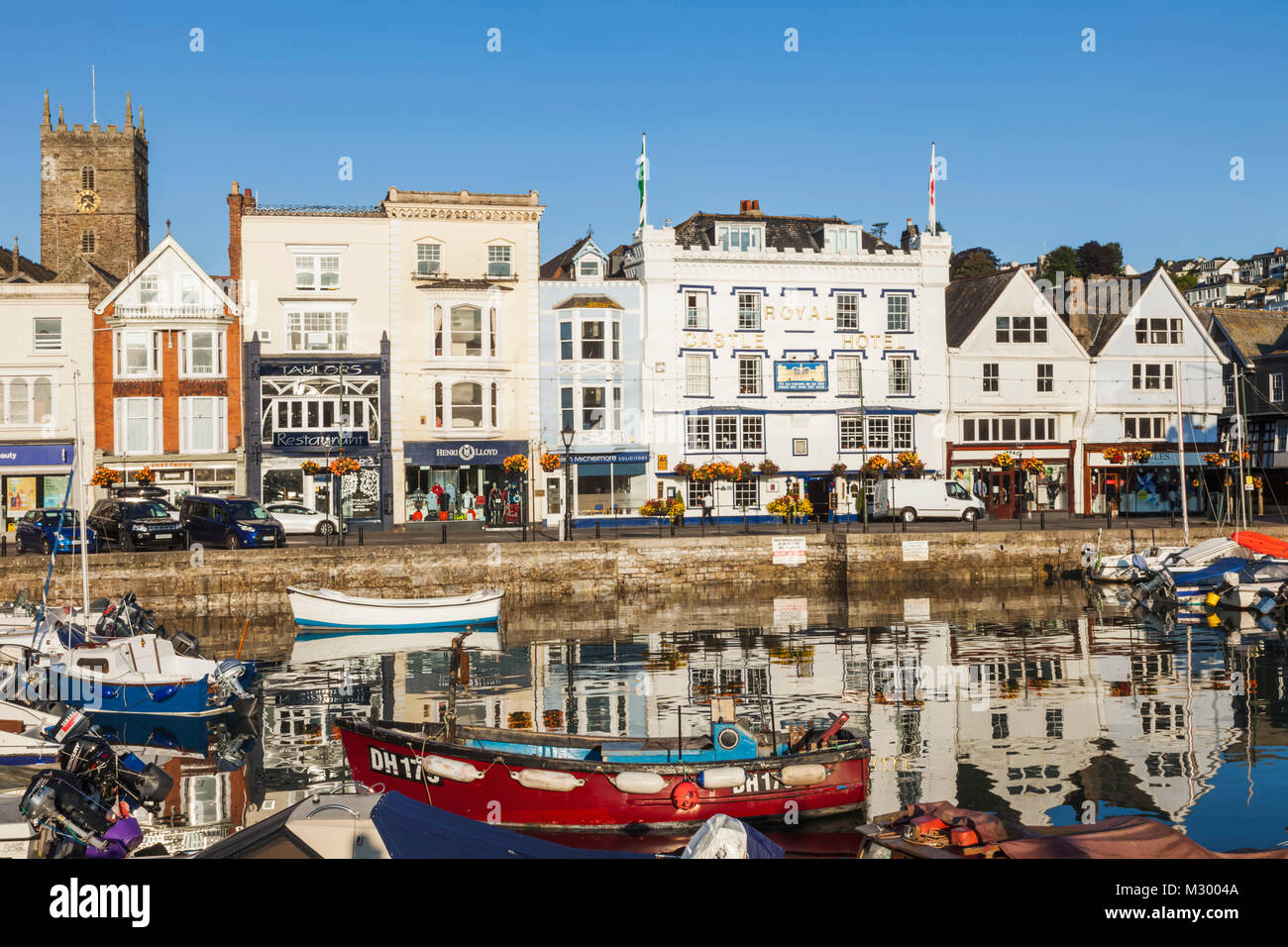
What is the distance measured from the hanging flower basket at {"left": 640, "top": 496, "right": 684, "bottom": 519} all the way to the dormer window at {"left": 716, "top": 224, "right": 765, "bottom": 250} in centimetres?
1375

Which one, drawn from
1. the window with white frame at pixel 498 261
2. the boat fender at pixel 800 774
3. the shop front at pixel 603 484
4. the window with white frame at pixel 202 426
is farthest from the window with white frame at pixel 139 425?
the boat fender at pixel 800 774

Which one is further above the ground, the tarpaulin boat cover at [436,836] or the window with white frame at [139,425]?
the window with white frame at [139,425]

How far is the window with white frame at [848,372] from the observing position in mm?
59781

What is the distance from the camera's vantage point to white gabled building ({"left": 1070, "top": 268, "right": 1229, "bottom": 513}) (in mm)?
62344

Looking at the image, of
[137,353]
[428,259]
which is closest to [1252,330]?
[428,259]

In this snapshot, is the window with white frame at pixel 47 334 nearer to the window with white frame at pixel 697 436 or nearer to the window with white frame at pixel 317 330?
the window with white frame at pixel 317 330

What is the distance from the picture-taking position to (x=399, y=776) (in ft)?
63.8

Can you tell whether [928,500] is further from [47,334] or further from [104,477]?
[47,334]

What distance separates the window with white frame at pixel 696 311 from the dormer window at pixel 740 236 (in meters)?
2.75
